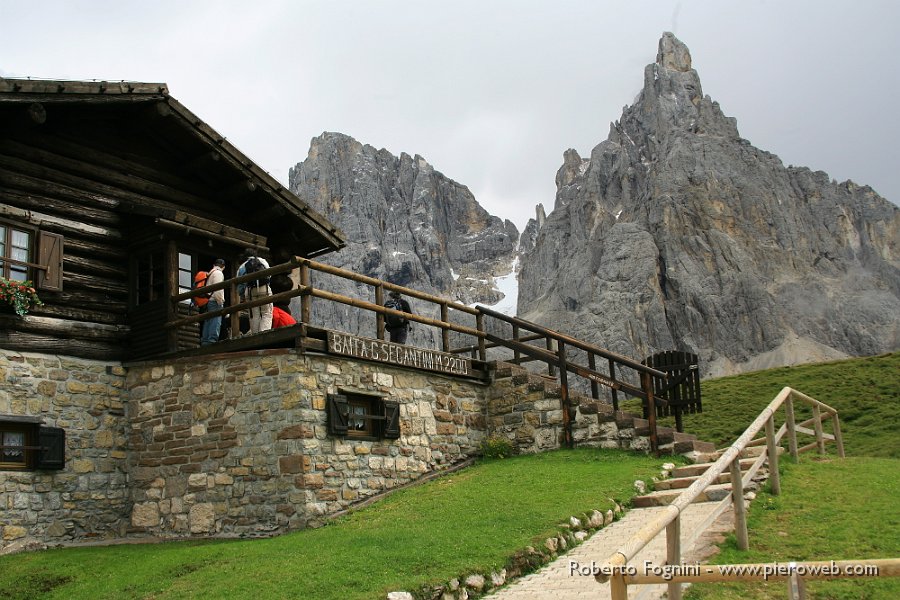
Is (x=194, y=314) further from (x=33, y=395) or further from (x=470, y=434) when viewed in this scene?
(x=470, y=434)

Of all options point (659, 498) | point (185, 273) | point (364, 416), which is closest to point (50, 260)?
point (185, 273)

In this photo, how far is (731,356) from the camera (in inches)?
4222

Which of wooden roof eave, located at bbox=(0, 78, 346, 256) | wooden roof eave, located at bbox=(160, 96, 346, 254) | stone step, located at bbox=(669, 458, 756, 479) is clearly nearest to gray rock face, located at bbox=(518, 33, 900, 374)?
wooden roof eave, located at bbox=(160, 96, 346, 254)

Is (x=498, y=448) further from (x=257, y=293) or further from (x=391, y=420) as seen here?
(x=257, y=293)

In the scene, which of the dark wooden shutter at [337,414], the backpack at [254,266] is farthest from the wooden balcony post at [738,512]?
the backpack at [254,266]

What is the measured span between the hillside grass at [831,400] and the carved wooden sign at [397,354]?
6775 millimetres

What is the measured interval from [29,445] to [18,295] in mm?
2208

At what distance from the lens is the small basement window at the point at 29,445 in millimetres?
12289

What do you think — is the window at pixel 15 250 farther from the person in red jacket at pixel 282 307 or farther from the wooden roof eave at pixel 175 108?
the person in red jacket at pixel 282 307

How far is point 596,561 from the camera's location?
9.08 meters

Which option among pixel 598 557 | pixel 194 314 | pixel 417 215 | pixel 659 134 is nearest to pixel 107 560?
Result: pixel 194 314

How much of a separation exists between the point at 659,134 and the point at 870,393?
379ft

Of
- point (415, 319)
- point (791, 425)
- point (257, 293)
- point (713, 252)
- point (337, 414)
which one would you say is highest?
point (713, 252)

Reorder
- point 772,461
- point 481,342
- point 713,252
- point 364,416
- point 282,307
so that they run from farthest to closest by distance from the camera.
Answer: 1. point 713,252
2. point 481,342
3. point 282,307
4. point 364,416
5. point 772,461
